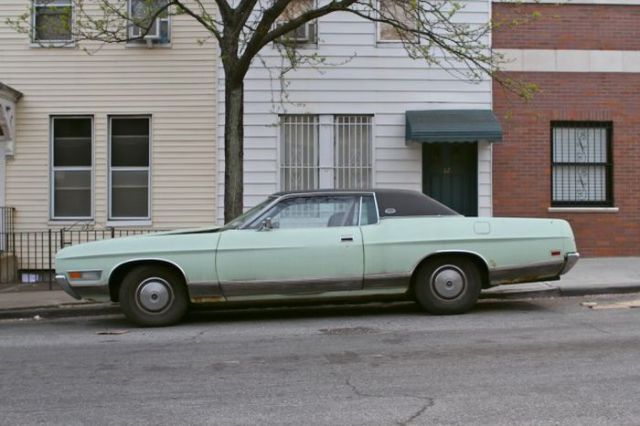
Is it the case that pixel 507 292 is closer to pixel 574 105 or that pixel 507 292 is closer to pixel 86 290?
pixel 574 105

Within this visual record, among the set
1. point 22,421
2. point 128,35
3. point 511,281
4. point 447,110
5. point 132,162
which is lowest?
point 22,421

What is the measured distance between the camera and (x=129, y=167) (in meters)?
13.4

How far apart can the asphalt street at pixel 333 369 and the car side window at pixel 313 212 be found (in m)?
1.19

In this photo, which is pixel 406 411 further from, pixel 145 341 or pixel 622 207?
pixel 622 207

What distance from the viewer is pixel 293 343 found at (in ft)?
23.7

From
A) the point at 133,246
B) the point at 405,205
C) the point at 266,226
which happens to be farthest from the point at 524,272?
the point at 133,246

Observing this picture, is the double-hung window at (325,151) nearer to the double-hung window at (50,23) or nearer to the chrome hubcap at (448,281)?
the double-hung window at (50,23)

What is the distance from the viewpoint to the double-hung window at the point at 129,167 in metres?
13.3

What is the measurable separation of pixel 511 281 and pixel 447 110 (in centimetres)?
523

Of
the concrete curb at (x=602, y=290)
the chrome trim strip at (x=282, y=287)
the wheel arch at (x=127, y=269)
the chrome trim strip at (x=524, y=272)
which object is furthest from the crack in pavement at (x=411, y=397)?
the concrete curb at (x=602, y=290)

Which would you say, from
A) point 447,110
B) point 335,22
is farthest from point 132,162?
point 447,110

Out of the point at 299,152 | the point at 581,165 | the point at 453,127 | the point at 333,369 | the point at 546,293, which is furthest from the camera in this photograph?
the point at 581,165

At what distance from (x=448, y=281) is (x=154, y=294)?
3.46 metres

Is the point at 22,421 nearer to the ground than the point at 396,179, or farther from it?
Result: nearer to the ground
